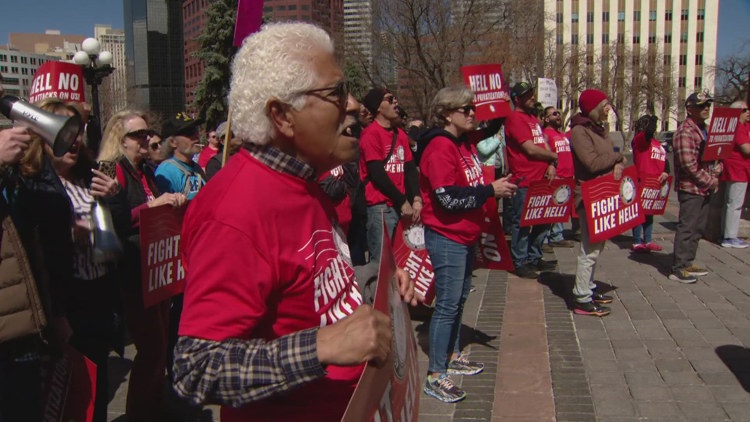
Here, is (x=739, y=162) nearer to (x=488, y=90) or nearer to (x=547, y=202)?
(x=547, y=202)

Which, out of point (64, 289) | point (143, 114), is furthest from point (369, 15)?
point (64, 289)

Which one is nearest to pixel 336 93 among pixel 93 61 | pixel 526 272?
pixel 526 272

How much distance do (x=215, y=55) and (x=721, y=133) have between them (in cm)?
4029

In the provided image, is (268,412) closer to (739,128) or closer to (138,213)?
(138,213)

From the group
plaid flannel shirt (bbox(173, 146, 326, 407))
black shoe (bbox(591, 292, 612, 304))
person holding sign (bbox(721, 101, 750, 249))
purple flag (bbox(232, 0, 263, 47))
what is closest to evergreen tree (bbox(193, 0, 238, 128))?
person holding sign (bbox(721, 101, 750, 249))

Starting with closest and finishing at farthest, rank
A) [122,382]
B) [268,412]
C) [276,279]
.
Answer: [276,279], [268,412], [122,382]

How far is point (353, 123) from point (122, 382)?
393cm

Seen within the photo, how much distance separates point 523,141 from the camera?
294 inches

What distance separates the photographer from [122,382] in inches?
196

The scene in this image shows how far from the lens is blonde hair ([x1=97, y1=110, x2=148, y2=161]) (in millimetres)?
4164

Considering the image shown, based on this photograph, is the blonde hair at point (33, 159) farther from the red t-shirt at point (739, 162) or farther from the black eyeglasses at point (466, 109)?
the red t-shirt at point (739, 162)

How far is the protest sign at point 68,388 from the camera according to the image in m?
2.70

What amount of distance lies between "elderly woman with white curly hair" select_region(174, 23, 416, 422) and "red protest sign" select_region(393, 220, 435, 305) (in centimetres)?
276

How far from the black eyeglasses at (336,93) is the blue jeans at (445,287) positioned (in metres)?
2.49
